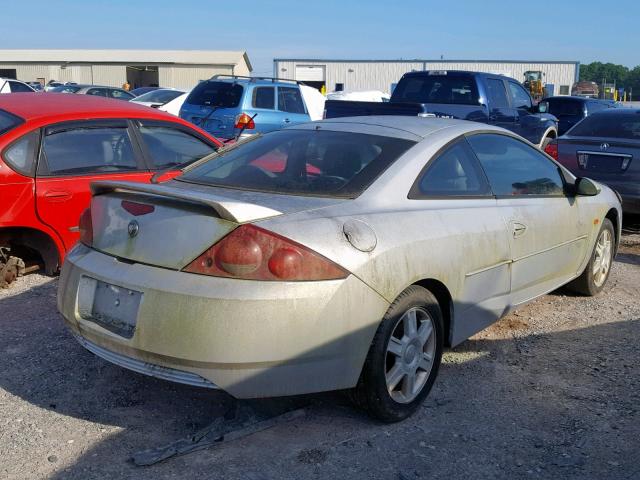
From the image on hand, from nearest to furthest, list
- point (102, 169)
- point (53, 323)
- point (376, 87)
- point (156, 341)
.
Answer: point (156, 341) < point (53, 323) < point (102, 169) < point (376, 87)

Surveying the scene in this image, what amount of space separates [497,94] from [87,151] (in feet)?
26.5

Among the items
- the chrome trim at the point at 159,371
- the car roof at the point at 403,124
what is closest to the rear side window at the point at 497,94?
the car roof at the point at 403,124

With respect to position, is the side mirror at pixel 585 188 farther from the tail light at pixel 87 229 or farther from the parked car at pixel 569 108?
the parked car at pixel 569 108

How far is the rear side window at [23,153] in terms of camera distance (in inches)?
207

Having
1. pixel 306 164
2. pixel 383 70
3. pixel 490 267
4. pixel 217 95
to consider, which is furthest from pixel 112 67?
pixel 490 267

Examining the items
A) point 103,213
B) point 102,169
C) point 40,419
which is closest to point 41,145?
point 102,169

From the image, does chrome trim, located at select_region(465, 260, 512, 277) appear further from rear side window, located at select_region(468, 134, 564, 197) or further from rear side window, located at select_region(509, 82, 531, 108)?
rear side window, located at select_region(509, 82, 531, 108)

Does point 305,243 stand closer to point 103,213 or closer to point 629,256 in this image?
point 103,213

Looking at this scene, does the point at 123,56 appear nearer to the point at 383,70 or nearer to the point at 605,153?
the point at 383,70

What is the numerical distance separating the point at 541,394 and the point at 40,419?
8.70 feet

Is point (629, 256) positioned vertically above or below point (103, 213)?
below

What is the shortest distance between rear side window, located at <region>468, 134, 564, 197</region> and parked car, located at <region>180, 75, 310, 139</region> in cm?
738

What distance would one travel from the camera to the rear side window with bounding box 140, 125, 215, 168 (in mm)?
6129

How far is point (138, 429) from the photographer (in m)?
3.48
